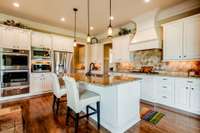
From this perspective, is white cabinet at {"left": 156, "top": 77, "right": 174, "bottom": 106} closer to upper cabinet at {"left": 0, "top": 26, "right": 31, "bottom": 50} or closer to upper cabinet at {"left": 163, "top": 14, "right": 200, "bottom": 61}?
upper cabinet at {"left": 163, "top": 14, "right": 200, "bottom": 61}

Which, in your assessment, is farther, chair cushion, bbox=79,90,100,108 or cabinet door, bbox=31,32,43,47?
cabinet door, bbox=31,32,43,47

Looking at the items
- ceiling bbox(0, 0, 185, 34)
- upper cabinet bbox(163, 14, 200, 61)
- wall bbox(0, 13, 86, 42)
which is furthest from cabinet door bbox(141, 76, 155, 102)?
wall bbox(0, 13, 86, 42)

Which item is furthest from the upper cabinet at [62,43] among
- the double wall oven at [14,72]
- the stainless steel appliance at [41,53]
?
the double wall oven at [14,72]

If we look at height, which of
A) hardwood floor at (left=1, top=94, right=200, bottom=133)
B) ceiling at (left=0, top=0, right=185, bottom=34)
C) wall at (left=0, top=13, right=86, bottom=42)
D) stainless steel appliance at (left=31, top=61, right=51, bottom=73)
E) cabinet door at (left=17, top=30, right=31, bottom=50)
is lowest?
hardwood floor at (left=1, top=94, right=200, bottom=133)

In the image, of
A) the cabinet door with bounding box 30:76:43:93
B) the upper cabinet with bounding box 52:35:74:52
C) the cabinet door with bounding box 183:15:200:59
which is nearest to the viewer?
the cabinet door with bounding box 183:15:200:59

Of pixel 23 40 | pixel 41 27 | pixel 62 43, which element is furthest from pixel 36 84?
pixel 41 27

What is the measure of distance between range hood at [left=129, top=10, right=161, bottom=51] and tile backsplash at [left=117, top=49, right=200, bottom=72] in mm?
411

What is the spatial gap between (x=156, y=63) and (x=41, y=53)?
4380mm

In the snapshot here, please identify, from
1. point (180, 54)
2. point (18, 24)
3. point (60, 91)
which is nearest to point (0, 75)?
point (18, 24)

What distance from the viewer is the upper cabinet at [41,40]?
176 inches

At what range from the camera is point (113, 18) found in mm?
4395

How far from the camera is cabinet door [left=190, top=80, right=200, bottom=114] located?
2744 millimetres

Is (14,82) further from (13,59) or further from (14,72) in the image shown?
(13,59)

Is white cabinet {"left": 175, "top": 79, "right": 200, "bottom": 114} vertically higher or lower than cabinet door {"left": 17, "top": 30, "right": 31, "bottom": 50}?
lower
